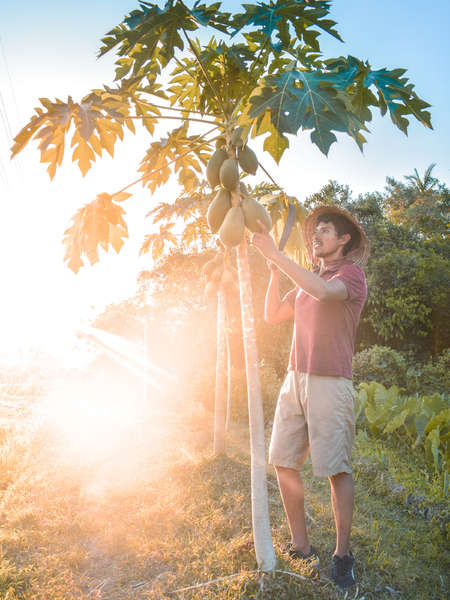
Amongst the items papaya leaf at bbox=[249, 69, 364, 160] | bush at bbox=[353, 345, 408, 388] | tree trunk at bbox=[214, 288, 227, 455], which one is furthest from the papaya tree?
bush at bbox=[353, 345, 408, 388]

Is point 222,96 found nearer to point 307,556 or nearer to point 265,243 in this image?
point 265,243

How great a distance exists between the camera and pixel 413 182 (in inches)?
939

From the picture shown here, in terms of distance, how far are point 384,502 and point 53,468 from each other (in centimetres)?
353

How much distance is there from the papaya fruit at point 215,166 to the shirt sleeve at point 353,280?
884 millimetres

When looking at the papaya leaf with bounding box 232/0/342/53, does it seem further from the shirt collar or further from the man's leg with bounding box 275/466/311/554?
the man's leg with bounding box 275/466/311/554

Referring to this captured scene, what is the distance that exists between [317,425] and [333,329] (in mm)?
547

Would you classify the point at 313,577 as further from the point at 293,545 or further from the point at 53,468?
the point at 53,468

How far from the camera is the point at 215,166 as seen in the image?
7.39 feet

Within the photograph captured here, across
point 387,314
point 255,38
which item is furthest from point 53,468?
point 387,314

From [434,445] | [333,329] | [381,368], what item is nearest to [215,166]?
[333,329]

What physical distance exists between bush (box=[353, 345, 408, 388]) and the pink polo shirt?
560cm

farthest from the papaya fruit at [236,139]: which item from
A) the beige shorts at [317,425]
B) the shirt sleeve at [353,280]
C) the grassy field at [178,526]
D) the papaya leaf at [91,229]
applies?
the grassy field at [178,526]

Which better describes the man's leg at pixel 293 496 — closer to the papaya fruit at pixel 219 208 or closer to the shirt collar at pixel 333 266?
the shirt collar at pixel 333 266

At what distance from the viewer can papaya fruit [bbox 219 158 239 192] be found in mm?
2127
